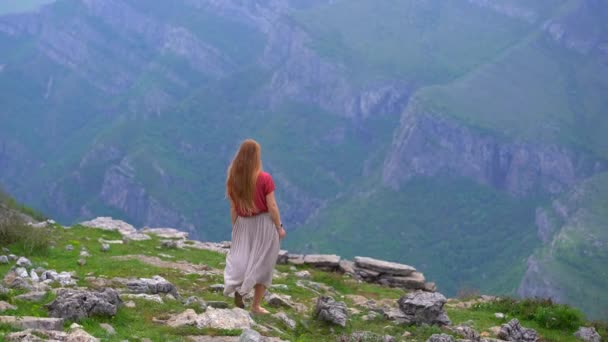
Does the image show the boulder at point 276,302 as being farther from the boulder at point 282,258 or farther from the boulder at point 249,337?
the boulder at point 282,258

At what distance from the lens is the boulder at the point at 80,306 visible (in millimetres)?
11359

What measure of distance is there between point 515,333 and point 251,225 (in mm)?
6645

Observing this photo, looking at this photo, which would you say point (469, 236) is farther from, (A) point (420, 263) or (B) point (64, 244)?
(B) point (64, 244)

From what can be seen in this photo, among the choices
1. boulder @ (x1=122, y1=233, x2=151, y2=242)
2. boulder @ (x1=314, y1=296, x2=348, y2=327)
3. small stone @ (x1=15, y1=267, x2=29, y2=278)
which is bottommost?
boulder @ (x1=122, y1=233, x2=151, y2=242)

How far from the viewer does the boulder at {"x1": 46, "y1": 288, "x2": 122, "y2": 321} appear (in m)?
11.4

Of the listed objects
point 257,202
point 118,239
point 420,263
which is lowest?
point 420,263

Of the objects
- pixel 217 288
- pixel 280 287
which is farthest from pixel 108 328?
pixel 280 287

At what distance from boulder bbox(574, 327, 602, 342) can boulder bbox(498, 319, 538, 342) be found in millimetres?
1920

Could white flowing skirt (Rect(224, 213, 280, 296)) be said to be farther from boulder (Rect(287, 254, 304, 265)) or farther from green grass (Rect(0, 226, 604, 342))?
boulder (Rect(287, 254, 304, 265))

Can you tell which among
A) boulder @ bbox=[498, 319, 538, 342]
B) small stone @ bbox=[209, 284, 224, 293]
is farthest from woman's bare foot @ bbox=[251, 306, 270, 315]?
boulder @ bbox=[498, 319, 538, 342]

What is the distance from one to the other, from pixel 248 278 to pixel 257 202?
1.42m

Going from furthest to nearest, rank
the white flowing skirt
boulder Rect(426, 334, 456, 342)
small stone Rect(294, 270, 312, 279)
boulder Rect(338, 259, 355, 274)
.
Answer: boulder Rect(338, 259, 355, 274) < small stone Rect(294, 270, 312, 279) < the white flowing skirt < boulder Rect(426, 334, 456, 342)

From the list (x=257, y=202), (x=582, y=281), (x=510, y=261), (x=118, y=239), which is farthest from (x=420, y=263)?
(x=257, y=202)

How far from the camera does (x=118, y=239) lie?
25188mm
